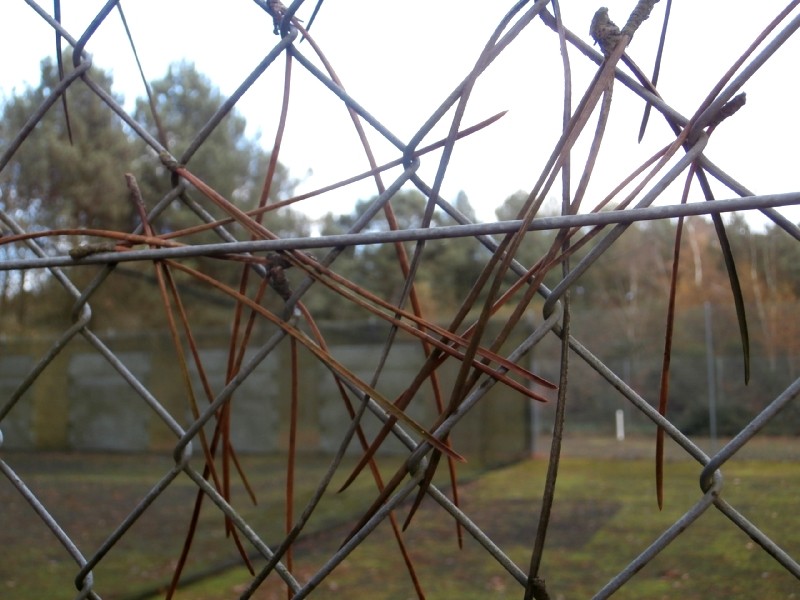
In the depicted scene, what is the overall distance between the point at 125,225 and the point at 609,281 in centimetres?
307

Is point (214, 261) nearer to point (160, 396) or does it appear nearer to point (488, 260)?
point (160, 396)

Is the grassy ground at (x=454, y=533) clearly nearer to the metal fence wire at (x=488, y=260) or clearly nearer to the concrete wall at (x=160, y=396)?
the concrete wall at (x=160, y=396)

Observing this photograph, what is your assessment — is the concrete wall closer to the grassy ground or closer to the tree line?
the grassy ground

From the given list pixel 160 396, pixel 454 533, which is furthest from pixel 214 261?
pixel 454 533

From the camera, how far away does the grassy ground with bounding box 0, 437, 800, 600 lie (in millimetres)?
2387

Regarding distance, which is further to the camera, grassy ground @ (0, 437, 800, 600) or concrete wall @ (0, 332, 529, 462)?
concrete wall @ (0, 332, 529, 462)

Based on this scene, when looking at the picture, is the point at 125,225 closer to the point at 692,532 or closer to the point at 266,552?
the point at 692,532

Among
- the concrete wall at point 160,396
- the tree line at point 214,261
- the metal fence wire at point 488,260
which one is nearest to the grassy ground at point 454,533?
the concrete wall at point 160,396

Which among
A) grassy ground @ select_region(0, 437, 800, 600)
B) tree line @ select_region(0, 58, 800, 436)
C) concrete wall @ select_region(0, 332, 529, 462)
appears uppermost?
tree line @ select_region(0, 58, 800, 436)

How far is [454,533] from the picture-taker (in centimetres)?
352

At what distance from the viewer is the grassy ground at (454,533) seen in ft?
7.83

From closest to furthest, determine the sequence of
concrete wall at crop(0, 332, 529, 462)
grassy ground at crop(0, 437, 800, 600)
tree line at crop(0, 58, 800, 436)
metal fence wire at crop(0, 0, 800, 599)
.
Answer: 1. metal fence wire at crop(0, 0, 800, 599)
2. grassy ground at crop(0, 437, 800, 600)
3. tree line at crop(0, 58, 800, 436)
4. concrete wall at crop(0, 332, 529, 462)

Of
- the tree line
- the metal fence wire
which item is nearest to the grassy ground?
the tree line

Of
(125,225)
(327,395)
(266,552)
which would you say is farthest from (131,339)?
(266,552)
